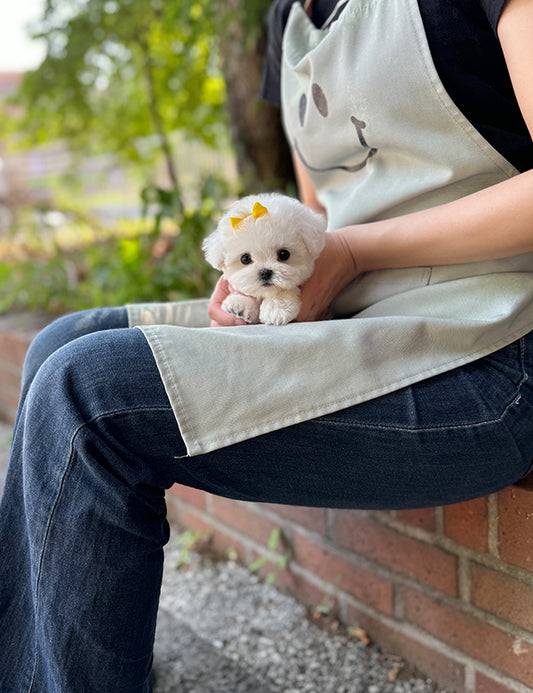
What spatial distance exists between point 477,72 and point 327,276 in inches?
13.4

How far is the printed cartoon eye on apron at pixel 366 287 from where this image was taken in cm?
78

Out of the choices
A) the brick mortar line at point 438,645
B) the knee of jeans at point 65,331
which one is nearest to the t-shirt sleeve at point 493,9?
the knee of jeans at point 65,331

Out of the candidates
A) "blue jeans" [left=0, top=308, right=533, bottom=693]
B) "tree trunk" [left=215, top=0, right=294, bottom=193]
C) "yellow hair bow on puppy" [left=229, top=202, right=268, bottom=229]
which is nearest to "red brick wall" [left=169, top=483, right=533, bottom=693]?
"blue jeans" [left=0, top=308, right=533, bottom=693]

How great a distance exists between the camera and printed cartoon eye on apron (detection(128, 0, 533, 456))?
2.55 ft

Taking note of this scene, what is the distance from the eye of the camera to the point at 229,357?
30.9 inches

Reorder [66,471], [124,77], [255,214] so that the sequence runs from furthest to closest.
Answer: [124,77], [255,214], [66,471]

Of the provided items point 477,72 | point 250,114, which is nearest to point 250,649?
point 477,72

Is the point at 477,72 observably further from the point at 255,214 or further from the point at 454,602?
the point at 454,602

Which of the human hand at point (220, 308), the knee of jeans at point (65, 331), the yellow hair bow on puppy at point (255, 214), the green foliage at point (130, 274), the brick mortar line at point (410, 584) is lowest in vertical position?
the brick mortar line at point (410, 584)

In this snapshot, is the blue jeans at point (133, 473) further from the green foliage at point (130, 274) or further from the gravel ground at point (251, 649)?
the green foliage at point (130, 274)

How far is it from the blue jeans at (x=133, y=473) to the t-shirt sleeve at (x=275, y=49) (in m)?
0.73

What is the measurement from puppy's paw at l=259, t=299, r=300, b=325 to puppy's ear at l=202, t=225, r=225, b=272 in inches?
3.6

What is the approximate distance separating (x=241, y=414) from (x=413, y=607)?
691 mm

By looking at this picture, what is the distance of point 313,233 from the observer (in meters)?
0.90
